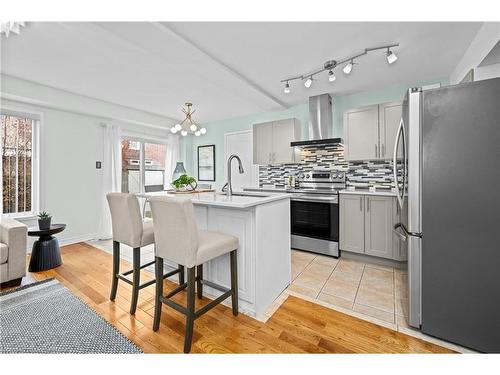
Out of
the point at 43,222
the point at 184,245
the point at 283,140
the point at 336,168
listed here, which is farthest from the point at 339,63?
the point at 43,222

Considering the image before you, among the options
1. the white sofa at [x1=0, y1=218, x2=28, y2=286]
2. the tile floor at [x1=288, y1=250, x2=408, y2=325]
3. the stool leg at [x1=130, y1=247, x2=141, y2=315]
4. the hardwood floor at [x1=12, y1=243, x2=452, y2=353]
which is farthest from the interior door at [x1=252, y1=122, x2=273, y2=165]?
the white sofa at [x1=0, y1=218, x2=28, y2=286]

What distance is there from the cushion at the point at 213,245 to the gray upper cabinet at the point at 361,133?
240 centimetres

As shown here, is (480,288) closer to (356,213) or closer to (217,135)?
(356,213)

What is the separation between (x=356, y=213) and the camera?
10.2 ft

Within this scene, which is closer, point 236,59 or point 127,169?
point 236,59

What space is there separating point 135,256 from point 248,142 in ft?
11.5

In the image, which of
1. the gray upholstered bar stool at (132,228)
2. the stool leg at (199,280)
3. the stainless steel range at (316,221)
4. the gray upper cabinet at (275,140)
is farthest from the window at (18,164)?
the stainless steel range at (316,221)

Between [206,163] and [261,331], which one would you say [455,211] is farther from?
[206,163]

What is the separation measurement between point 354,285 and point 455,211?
1.31 m

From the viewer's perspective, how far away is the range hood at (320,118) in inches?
145

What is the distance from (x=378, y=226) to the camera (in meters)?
2.95

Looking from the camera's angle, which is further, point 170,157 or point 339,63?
point 170,157

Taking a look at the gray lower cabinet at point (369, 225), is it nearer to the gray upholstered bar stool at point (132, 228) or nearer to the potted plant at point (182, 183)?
the potted plant at point (182, 183)
